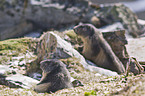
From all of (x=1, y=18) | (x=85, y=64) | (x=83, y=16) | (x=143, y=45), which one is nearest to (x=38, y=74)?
(x=85, y=64)

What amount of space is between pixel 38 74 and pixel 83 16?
407 inches

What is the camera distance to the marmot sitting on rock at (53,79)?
14.8ft

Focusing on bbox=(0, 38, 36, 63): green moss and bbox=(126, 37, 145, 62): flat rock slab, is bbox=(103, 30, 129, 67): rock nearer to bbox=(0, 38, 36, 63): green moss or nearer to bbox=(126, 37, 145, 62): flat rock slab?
bbox=(126, 37, 145, 62): flat rock slab

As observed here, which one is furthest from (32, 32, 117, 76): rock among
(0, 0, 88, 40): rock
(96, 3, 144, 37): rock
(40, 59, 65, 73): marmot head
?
(0, 0, 88, 40): rock

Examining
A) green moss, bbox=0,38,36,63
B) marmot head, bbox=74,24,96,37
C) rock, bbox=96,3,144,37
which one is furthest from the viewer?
rock, bbox=96,3,144,37

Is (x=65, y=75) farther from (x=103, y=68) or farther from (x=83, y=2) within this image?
(x=83, y=2)

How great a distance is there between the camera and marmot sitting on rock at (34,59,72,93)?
450cm

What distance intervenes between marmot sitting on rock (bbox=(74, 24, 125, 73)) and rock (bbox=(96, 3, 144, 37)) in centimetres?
776

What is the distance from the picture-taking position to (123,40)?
7.09m

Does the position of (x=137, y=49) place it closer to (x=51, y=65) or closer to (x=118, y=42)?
(x=118, y=42)

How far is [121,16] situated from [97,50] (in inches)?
342

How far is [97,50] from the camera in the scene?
6.71 m

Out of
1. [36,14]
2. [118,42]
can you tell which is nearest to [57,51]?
[118,42]

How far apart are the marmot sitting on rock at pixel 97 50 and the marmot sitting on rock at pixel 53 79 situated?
2.25m
